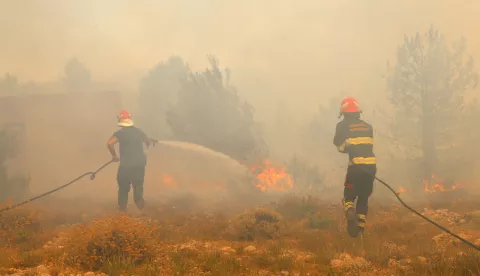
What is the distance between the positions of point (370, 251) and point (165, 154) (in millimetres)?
13109

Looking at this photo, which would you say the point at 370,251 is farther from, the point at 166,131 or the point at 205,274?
the point at 166,131

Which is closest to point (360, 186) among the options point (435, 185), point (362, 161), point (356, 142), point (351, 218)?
point (362, 161)

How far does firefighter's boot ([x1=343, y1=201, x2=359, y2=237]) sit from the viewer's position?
236 inches

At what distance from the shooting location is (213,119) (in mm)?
19672

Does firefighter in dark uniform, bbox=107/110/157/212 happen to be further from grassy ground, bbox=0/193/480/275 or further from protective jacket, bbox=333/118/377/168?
protective jacket, bbox=333/118/377/168

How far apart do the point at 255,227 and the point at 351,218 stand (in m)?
1.67

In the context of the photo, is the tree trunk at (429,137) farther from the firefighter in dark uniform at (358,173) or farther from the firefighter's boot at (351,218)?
the firefighter's boot at (351,218)

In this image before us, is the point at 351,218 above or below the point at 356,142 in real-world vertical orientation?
below

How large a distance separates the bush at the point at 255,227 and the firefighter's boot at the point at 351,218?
124 cm

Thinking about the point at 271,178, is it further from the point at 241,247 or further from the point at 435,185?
the point at 241,247

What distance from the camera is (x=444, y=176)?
1762 cm

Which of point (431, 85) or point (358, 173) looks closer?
point (358, 173)

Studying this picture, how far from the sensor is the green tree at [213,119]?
19.0 metres

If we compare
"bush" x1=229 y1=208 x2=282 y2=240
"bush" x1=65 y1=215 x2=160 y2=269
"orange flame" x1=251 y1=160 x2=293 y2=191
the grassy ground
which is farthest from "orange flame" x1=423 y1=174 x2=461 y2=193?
"bush" x1=65 y1=215 x2=160 y2=269
